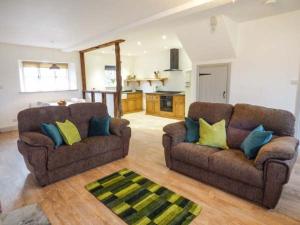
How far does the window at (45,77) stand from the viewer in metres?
6.00

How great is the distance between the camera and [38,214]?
1950mm

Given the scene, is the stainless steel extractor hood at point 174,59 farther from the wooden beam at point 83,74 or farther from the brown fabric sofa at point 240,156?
the brown fabric sofa at point 240,156

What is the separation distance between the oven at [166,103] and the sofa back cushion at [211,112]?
3.72m

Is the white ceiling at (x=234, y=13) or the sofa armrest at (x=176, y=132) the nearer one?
the sofa armrest at (x=176, y=132)

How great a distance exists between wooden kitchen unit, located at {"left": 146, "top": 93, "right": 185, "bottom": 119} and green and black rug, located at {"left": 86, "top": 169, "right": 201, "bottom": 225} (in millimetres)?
4157

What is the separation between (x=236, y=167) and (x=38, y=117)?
9.14ft

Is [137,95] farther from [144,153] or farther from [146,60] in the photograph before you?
[144,153]

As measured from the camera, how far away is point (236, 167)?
6.90 feet

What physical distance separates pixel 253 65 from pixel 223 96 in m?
0.97

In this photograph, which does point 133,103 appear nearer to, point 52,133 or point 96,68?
point 96,68

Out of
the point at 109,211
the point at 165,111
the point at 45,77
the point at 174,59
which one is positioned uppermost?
the point at 174,59

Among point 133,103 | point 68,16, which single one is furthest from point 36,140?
point 133,103

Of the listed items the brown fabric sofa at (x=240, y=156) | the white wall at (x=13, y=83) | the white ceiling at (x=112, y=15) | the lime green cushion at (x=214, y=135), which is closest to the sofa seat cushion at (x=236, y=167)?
the brown fabric sofa at (x=240, y=156)

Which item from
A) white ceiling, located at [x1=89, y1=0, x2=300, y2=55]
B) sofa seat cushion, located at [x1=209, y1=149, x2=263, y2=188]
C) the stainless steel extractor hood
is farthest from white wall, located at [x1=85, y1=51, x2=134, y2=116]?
sofa seat cushion, located at [x1=209, y1=149, x2=263, y2=188]
